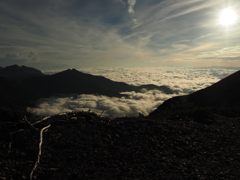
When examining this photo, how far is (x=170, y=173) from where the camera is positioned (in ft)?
21.3

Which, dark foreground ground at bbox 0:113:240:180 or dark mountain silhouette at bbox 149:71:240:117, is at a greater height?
dark foreground ground at bbox 0:113:240:180

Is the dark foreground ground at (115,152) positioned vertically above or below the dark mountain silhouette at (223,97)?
Answer: above

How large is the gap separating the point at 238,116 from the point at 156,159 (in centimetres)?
1641

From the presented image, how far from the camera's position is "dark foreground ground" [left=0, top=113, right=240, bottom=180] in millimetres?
6139

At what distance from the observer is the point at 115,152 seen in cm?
771

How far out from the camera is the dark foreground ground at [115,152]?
614 centimetres

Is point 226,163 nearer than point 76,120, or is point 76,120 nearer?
point 226,163

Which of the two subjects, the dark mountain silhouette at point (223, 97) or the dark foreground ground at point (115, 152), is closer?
the dark foreground ground at point (115, 152)

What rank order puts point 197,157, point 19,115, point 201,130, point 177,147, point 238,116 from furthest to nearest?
point 238,116 → point 201,130 → point 19,115 → point 177,147 → point 197,157

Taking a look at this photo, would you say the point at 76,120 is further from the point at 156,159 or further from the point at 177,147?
the point at 177,147

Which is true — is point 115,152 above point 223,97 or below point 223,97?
above

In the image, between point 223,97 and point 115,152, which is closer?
point 115,152

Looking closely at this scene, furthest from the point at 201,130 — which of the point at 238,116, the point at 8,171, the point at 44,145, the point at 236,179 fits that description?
the point at 8,171

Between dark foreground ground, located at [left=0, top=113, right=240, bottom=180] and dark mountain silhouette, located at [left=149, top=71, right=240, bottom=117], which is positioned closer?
dark foreground ground, located at [left=0, top=113, right=240, bottom=180]
